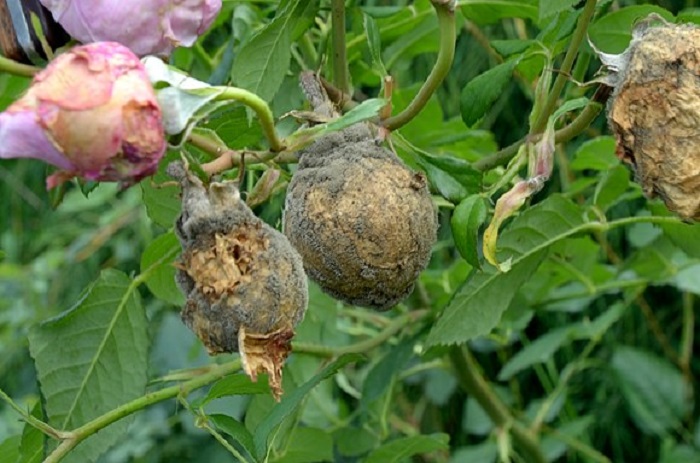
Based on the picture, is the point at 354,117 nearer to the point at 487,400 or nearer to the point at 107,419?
the point at 107,419

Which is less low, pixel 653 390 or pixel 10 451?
pixel 10 451

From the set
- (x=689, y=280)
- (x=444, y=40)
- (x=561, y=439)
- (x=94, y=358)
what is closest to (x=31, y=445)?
(x=94, y=358)

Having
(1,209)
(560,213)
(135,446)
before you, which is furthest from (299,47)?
(1,209)

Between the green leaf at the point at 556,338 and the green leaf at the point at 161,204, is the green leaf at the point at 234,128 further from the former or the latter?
the green leaf at the point at 556,338

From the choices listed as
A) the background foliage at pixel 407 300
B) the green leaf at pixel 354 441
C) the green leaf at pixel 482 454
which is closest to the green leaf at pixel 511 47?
the background foliage at pixel 407 300

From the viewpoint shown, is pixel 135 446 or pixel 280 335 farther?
pixel 135 446

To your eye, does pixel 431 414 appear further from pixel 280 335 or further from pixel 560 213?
pixel 280 335
